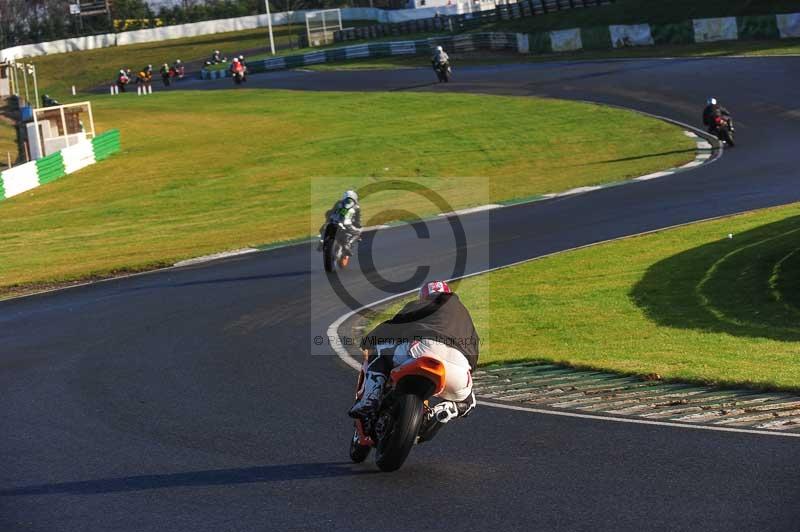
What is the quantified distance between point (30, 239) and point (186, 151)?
14.3 meters

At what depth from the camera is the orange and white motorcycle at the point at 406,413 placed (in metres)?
7.94

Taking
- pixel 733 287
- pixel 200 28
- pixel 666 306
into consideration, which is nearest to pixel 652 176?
pixel 733 287

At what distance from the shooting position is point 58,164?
39281 millimetres

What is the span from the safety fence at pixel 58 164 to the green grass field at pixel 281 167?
0.51 metres

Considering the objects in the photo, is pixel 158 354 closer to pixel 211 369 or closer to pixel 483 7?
pixel 211 369

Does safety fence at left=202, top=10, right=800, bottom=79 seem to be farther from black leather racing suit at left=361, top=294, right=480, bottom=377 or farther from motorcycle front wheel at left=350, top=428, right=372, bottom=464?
motorcycle front wheel at left=350, top=428, right=372, bottom=464

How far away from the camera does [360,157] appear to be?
38.0 m

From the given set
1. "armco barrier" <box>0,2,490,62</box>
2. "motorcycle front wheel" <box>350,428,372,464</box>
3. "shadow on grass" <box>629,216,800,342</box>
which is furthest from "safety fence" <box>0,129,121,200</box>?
"armco barrier" <box>0,2,490,62</box>

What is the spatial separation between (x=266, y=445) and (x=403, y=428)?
5.85 ft

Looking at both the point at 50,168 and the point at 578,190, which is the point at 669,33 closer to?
the point at 578,190

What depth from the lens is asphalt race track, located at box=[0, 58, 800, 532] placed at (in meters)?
7.27

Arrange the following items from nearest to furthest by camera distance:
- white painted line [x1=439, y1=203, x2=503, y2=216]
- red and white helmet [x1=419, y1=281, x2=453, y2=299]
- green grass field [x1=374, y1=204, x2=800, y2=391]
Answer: red and white helmet [x1=419, y1=281, x2=453, y2=299] < green grass field [x1=374, y1=204, x2=800, y2=391] < white painted line [x1=439, y1=203, x2=503, y2=216]

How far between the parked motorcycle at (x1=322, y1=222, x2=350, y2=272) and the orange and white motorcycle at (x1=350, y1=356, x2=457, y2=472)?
10808mm

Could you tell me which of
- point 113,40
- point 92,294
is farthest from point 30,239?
point 113,40
